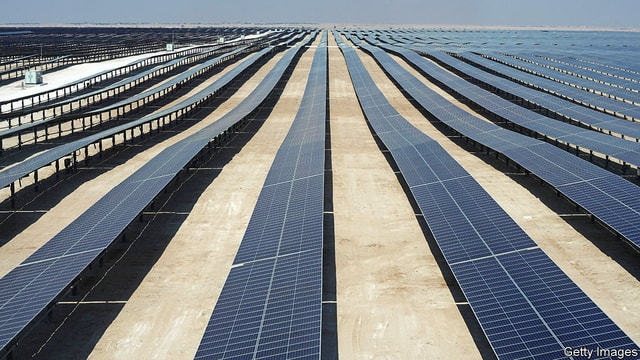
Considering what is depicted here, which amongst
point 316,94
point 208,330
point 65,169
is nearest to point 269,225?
point 208,330

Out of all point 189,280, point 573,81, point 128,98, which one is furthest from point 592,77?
point 189,280

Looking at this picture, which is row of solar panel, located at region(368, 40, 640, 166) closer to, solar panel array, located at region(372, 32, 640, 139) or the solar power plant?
the solar power plant

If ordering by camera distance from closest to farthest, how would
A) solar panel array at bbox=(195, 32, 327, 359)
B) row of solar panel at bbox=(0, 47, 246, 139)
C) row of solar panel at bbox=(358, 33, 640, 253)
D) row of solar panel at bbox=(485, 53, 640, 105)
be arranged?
solar panel array at bbox=(195, 32, 327, 359) < row of solar panel at bbox=(358, 33, 640, 253) < row of solar panel at bbox=(0, 47, 246, 139) < row of solar panel at bbox=(485, 53, 640, 105)

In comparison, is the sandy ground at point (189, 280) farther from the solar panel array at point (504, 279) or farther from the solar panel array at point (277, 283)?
the solar panel array at point (504, 279)

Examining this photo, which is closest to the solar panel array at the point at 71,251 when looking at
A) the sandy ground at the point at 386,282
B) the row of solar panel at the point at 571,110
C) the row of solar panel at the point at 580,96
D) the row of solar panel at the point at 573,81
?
the sandy ground at the point at 386,282

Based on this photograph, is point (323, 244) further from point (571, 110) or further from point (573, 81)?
point (573, 81)

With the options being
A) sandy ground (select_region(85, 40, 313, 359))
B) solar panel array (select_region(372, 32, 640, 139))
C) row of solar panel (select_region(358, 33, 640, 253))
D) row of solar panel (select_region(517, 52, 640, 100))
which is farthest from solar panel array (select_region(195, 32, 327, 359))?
row of solar panel (select_region(517, 52, 640, 100))
